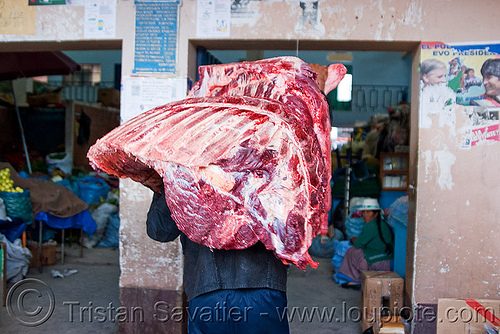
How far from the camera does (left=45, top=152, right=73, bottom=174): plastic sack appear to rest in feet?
24.8

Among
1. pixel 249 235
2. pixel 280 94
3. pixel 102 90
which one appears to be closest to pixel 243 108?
pixel 280 94

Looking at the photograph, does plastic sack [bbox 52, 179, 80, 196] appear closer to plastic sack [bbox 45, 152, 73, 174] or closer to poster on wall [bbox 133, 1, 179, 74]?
plastic sack [bbox 45, 152, 73, 174]

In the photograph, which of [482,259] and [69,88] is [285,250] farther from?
[69,88]

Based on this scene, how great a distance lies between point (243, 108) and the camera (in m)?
1.88

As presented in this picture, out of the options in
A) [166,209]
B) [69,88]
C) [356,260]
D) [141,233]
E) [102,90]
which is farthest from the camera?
[69,88]

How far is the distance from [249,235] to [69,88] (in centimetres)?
1118

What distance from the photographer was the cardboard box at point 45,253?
5.53 metres

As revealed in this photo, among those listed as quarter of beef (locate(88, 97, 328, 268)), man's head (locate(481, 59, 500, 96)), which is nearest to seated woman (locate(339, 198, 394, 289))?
man's head (locate(481, 59, 500, 96))

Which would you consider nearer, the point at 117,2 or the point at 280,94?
the point at 280,94

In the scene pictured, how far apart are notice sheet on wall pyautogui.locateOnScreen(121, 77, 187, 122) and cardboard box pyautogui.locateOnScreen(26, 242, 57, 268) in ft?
9.51

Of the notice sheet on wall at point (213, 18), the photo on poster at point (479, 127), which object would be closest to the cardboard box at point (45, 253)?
the notice sheet on wall at point (213, 18)

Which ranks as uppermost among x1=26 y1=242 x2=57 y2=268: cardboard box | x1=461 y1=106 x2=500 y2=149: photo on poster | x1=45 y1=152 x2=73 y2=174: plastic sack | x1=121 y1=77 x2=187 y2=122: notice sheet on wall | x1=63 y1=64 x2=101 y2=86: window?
x1=63 y1=64 x2=101 y2=86: window

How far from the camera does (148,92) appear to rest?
350cm

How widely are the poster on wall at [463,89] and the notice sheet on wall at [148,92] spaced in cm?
177
